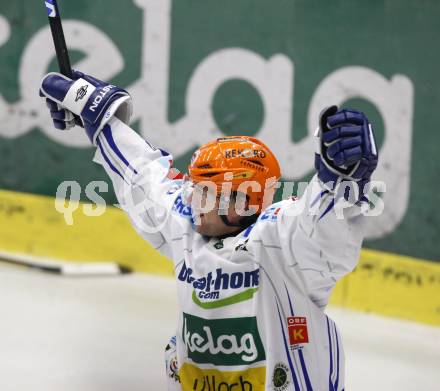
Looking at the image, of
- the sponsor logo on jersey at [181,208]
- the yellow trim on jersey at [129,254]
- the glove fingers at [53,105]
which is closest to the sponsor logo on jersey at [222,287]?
the sponsor logo on jersey at [181,208]

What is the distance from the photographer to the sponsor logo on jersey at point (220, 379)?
259 cm

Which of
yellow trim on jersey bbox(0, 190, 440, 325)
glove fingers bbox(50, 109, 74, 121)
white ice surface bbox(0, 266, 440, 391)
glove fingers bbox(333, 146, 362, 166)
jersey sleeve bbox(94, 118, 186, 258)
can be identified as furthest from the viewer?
yellow trim on jersey bbox(0, 190, 440, 325)

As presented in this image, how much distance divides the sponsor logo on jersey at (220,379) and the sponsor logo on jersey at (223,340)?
0.03m

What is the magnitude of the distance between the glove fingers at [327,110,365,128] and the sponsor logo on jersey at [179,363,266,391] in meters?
0.76

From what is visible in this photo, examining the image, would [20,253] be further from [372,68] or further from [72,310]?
[372,68]

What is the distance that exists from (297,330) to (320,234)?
379mm

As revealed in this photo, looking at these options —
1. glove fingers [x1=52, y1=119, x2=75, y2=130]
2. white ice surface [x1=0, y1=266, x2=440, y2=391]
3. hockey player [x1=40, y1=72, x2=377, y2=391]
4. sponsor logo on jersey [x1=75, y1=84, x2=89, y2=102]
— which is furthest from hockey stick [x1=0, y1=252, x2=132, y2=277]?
hockey player [x1=40, y1=72, x2=377, y2=391]

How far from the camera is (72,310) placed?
493cm

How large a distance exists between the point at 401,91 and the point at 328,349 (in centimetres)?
276

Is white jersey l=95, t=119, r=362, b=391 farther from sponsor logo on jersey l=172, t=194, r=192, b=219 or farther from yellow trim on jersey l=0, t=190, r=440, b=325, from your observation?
yellow trim on jersey l=0, t=190, r=440, b=325

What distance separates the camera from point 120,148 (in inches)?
117

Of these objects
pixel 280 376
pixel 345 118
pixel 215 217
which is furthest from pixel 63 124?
pixel 345 118

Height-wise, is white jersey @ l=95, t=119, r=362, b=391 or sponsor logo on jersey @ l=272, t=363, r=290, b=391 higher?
white jersey @ l=95, t=119, r=362, b=391

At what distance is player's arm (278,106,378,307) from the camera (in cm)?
214
